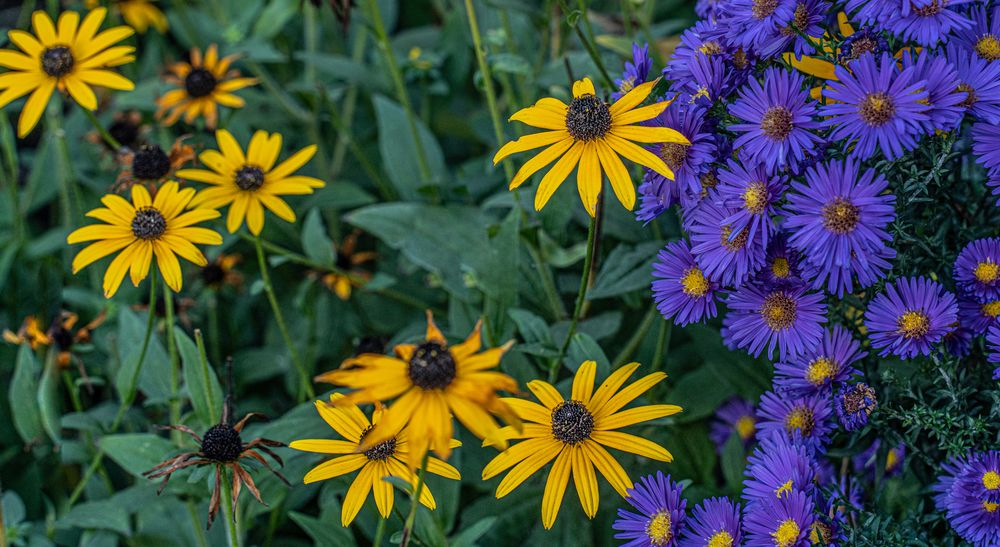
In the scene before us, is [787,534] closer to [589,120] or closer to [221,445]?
[589,120]

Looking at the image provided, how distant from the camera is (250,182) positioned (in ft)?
4.35

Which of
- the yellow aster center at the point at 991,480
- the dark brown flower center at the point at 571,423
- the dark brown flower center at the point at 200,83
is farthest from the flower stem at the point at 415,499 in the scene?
the dark brown flower center at the point at 200,83

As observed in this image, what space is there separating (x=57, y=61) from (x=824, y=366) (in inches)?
44.2

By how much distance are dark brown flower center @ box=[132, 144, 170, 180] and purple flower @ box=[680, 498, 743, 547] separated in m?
0.86

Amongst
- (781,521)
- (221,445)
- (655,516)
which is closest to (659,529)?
(655,516)

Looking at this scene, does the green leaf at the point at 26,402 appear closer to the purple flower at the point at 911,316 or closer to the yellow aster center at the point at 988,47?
the purple flower at the point at 911,316

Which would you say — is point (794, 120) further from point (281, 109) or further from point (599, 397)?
point (281, 109)

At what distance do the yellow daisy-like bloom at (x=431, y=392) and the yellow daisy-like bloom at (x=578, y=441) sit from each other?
18cm

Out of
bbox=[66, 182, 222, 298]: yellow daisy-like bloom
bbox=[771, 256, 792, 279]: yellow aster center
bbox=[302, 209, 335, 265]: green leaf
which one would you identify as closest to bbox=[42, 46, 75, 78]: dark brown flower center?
bbox=[66, 182, 222, 298]: yellow daisy-like bloom

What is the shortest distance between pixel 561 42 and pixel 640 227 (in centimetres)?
49

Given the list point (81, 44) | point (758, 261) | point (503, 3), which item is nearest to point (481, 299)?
point (503, 3)

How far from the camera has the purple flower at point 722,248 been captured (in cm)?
102

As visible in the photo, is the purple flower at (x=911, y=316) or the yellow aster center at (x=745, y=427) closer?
the purple flower at (x=911, y=316)

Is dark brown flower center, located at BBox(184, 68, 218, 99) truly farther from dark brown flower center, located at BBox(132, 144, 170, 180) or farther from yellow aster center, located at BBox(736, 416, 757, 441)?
yellow aster center, located at BBox(736, 416, 757, 441)
